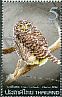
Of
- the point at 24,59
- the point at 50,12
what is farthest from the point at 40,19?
the point at 24,59

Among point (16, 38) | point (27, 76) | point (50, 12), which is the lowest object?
point (27, 76)

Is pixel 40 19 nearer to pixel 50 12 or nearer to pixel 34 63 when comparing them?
pixel 50 12

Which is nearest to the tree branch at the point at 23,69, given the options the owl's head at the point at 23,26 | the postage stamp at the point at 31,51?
the postage stamp at the point at 31,51

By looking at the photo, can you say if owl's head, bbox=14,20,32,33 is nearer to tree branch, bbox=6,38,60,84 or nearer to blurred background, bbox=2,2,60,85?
blurred background, bbox=2,2,60,85

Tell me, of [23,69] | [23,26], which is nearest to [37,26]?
[23,26]

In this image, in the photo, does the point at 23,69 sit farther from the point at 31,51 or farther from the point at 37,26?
the point at 37,26

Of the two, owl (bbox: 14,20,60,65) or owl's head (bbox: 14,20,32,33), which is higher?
owl's head (bbox: 14,20,32,33)

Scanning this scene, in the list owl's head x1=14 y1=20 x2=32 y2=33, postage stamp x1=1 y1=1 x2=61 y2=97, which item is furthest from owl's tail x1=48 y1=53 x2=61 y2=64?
owl's head x1=14 y1=20 x2=32 y2=33
